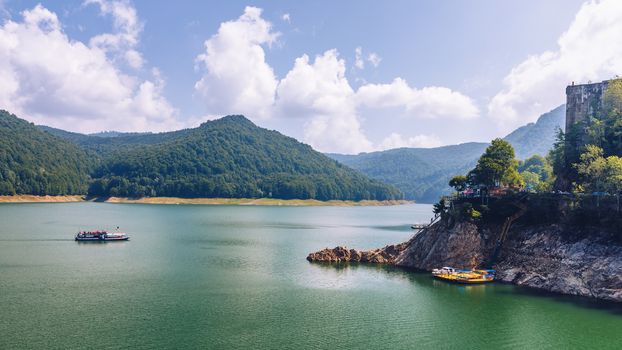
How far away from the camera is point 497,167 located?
10150 centimetres

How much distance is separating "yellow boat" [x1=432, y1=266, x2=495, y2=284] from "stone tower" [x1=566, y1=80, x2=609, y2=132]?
42.5m

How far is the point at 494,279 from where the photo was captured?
83.2 m

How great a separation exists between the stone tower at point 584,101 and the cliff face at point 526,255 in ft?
111

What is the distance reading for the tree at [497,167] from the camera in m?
102

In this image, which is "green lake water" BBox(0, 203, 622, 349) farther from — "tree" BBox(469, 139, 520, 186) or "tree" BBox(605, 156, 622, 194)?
"tree" BBox(469, 139, 520, 186)

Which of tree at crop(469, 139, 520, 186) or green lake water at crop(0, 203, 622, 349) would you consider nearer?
green lake water at crop(0, 203, 622, 349)

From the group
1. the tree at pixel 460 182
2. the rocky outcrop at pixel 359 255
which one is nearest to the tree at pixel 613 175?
the tree at pixel 460 182

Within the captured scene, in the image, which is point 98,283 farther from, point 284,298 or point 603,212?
point 603,212

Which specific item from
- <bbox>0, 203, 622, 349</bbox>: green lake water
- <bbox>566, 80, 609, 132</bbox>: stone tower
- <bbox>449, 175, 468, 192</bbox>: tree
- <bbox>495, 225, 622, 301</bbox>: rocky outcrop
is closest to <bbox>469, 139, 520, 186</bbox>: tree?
<bbox>449, 175, 468, 192</bbox>: tree

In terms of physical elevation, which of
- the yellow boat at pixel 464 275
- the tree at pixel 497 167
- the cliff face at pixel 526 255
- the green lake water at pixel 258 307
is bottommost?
the green lake water at pixel 258 307

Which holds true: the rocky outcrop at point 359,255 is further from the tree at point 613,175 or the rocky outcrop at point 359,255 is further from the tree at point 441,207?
the tree at point 613,175

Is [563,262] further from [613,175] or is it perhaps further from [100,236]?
[100,236]

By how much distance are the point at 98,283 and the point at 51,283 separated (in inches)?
282

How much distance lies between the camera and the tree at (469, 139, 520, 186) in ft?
336
